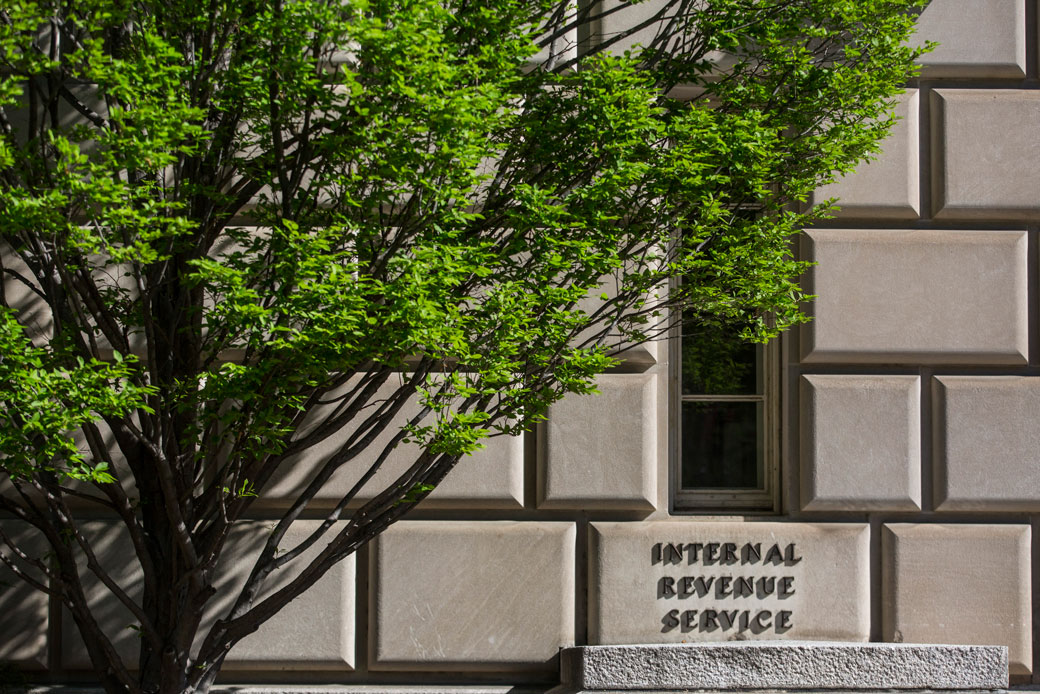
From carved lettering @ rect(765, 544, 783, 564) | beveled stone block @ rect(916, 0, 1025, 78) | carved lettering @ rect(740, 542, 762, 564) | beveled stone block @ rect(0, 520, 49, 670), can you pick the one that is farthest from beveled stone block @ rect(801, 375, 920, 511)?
beveled stone block @ rect(0, 520, 49, 670)

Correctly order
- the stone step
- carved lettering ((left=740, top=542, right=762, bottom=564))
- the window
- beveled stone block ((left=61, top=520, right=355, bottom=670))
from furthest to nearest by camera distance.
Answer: the window → carved lettering ((left=740, top=542, right=762, bottom=564)) → beveled stone block ((left=61, top=520, right=355, bottom=670)) → the stone step

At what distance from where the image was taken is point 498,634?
723 centimetres

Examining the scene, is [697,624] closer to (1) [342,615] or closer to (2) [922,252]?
(1) [342,615]

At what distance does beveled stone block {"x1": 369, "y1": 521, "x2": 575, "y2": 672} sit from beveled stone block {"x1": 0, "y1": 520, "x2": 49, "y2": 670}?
2.59 meters

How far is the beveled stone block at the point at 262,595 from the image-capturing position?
7109 millimetres

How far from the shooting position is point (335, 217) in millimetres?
4758

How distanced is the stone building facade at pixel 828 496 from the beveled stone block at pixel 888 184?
0.02m

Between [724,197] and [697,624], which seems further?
[697,624]

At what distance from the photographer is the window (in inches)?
308

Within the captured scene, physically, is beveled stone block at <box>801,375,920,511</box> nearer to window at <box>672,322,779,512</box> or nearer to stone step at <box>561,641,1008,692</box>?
window at <box>672,322,779,512</box>

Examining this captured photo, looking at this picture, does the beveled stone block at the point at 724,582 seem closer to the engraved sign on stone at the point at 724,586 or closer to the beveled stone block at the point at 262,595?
the engraved sign on stone at the point at 724,586

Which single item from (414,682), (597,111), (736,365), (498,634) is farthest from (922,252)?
(414,682)

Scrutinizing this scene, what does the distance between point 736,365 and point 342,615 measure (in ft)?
12.8

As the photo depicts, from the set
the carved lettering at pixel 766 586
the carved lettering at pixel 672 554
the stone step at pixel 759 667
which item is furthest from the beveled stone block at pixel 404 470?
the carved lettering at pixel 766 586
